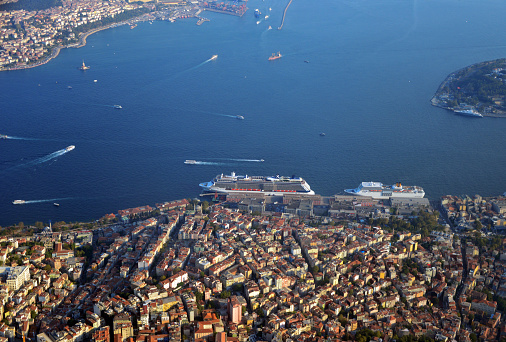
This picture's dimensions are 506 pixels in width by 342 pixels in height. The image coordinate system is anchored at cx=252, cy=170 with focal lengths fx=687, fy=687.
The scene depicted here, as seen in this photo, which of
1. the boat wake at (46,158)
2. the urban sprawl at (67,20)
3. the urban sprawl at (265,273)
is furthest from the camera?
A: the urban sprawl at (67,20)

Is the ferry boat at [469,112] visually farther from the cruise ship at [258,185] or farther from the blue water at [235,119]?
the cruise ship at [258,185]

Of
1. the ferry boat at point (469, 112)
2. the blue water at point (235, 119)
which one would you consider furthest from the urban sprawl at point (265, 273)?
the ferry boat at point (469, 112)

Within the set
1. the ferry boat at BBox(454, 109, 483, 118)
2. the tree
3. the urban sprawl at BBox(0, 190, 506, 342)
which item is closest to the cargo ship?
the ferry boat at BBox(454, 109, 483, 118)

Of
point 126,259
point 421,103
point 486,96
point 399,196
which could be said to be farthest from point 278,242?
point 486,96

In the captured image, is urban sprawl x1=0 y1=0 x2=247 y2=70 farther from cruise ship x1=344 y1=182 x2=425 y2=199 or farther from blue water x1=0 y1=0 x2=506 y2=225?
cruise ship x1=344 y1=182 x2=425 y2=199

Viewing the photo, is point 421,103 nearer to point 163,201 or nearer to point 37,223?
point 163,201

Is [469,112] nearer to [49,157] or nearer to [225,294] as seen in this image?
[49,157]

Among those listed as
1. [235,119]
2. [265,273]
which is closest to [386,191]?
[265,273]
